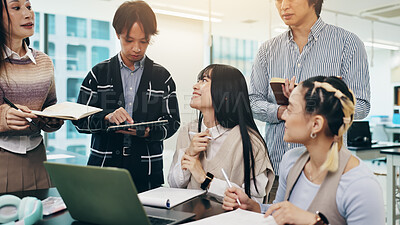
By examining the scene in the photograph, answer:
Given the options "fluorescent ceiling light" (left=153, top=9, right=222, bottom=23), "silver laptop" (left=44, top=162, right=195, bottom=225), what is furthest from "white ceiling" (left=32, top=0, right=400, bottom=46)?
"silver laptop" (left=44, top=162, right=195, bottom=225)

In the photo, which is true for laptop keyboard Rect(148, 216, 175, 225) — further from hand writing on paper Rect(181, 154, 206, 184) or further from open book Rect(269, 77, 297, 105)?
open book Rect(269, 77, 297, 105)

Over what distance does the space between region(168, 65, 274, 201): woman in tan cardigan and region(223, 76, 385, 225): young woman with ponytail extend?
26 cm

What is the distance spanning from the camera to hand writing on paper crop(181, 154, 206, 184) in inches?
58.6

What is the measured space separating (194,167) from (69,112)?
1.78 feet

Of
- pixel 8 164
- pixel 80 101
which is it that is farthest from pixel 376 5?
pixel 8 164

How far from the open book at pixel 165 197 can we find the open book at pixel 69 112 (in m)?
0.37

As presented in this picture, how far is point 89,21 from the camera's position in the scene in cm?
577

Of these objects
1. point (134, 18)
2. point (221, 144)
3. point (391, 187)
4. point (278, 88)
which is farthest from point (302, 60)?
point (391, 187)

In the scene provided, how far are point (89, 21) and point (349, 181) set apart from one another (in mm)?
5472

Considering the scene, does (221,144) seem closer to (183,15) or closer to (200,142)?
(200,142)

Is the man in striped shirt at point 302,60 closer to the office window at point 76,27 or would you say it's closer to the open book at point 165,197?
the open book at point 165,197

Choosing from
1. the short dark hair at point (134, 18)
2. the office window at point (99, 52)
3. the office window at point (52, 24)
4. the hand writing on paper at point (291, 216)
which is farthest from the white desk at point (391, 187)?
the office window at point (52, 24)

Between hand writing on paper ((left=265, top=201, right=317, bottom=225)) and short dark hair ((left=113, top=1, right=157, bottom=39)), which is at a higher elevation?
short dark hair ((left=113, top=1, right=157, bottom=39))

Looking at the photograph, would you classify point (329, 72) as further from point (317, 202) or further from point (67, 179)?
point (67, 179)
